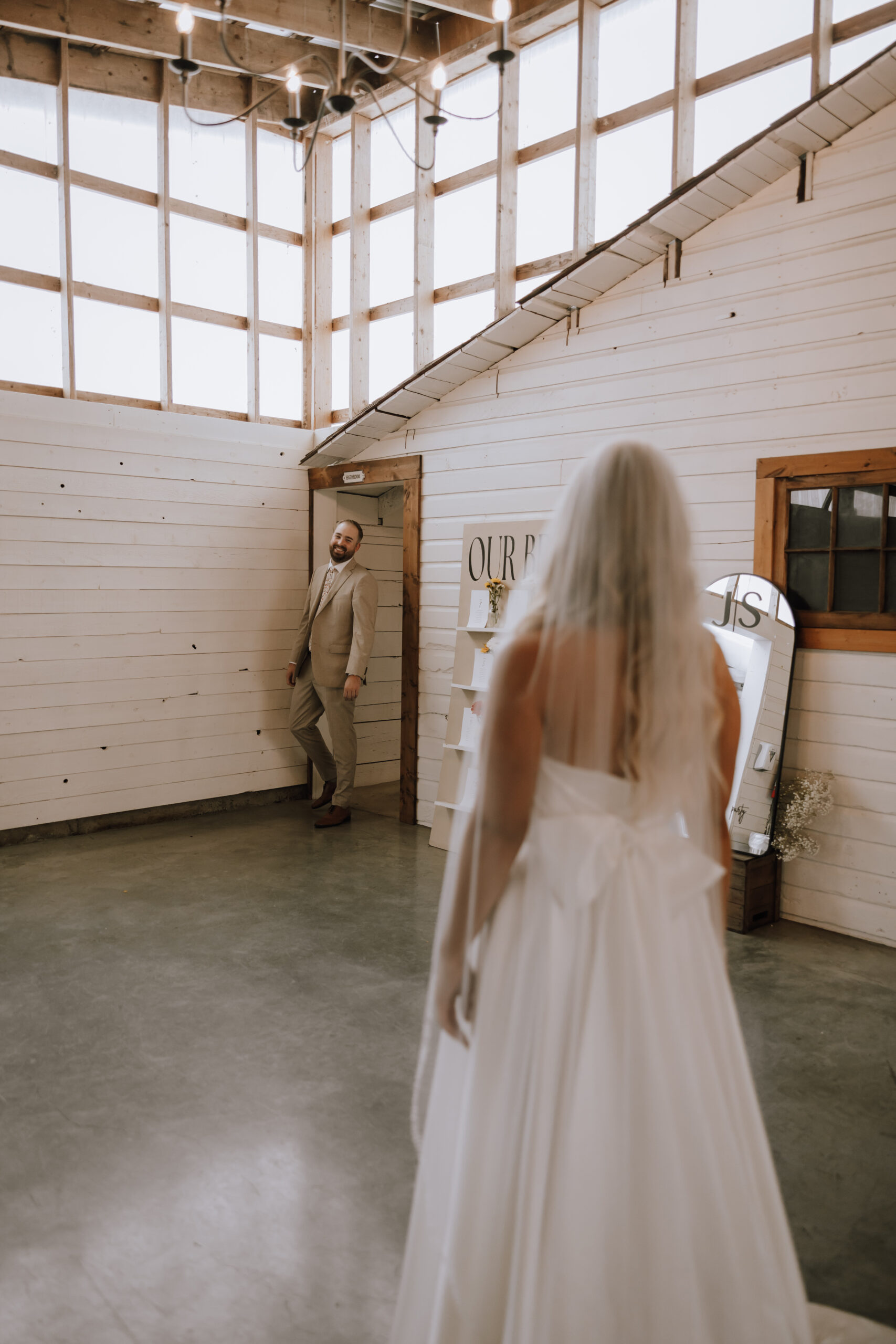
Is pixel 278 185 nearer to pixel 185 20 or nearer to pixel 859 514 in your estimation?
pixel 185 20

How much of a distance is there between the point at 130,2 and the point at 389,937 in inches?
211

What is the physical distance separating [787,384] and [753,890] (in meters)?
2.24

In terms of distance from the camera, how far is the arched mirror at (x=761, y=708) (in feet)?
13.0

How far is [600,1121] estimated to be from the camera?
134 cm

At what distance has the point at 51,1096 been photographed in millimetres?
2695

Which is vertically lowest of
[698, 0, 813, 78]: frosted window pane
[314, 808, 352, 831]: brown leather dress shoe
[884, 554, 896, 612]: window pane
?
[314, 808, 352, 831]: brown leather dress shoe

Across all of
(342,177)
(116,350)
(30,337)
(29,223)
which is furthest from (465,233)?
(30,337)

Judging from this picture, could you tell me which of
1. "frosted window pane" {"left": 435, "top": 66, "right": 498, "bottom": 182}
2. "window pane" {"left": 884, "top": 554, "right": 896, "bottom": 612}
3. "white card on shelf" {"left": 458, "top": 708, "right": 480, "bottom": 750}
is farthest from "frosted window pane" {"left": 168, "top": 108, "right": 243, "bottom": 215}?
"window pane" {"left": 884, "top": 554, "right": 896, "bottom": 612}

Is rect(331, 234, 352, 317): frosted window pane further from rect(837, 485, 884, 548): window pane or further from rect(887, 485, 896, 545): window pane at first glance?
rect(887, 485, 896, 545): window pane

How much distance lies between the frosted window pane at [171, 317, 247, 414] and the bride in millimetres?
5371

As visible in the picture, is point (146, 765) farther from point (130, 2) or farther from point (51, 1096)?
point (130, 2)

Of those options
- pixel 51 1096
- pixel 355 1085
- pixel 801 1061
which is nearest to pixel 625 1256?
pixel 355 1085

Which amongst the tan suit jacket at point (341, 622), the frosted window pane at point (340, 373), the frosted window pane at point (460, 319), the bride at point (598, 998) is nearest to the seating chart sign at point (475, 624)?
the tan suit jacket at point (341, 622)

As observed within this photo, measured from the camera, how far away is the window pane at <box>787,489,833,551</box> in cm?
394
